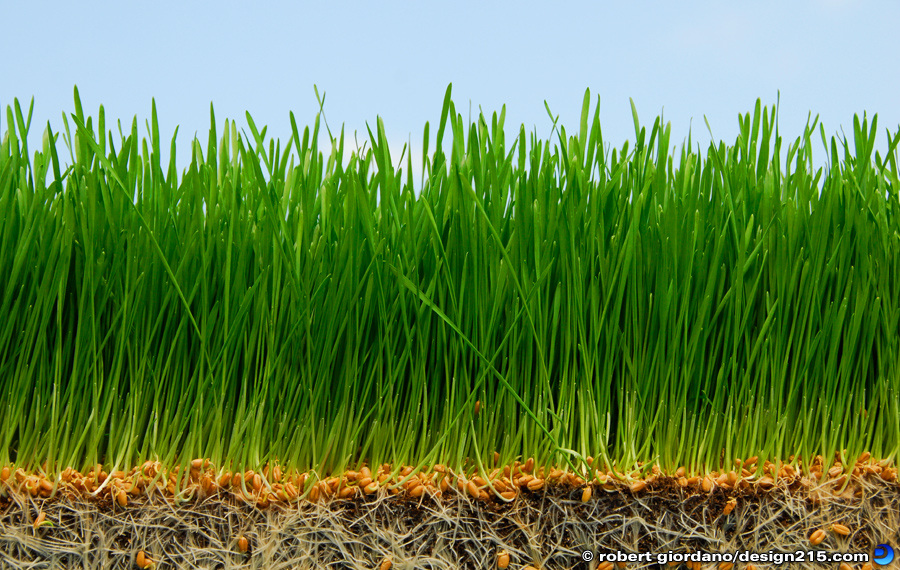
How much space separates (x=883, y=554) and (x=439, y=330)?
4.05 feet

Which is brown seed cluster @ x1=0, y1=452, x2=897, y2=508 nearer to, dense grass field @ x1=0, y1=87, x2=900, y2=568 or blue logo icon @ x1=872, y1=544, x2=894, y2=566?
dense grass field @ x1=0, y1=87, x2=900, y2=568

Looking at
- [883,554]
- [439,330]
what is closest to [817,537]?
[883,554]

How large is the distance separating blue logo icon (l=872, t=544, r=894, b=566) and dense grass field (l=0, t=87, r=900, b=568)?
0.14 feet

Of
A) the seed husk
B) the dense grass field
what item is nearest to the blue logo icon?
the dense grass field

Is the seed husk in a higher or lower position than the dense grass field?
lower

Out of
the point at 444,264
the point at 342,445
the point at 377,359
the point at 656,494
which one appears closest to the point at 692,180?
the point at 444,264

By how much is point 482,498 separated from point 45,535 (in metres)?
1.04

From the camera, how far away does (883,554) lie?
4.85 feet

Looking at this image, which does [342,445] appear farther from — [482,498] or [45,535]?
[45,535]

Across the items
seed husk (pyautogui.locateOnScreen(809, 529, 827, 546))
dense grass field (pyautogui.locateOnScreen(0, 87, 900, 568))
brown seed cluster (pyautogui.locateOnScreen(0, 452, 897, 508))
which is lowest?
seed husk (pyautogui.locateOnScreen(809, 529, 827, 546))

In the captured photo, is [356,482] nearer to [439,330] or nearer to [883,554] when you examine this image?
[439,330]

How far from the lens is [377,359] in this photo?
141 cm

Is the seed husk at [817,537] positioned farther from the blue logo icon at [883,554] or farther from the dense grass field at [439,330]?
the blue logo icon at [883,554]

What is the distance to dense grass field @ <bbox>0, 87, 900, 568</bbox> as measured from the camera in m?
1.40
